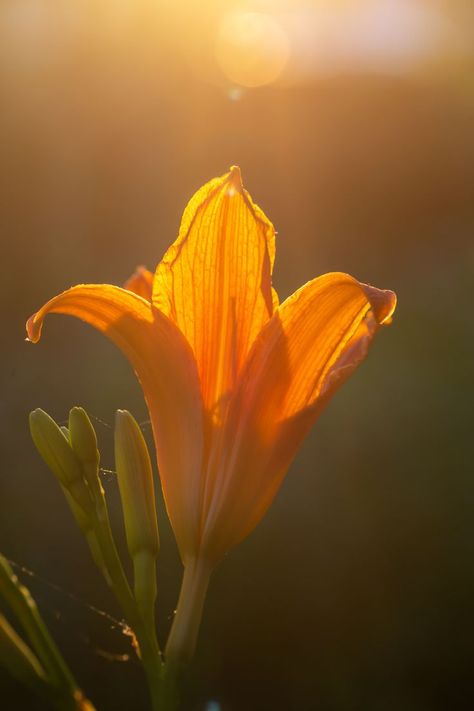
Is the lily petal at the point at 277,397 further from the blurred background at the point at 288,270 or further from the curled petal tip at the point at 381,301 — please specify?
the blurred background at the point at 288,270

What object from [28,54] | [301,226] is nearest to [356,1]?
[301,226]

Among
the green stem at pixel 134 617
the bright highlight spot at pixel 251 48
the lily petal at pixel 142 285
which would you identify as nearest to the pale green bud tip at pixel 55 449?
the green stem at pixel 134 617

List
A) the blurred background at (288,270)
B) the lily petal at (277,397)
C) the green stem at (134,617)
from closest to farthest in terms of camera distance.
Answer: the green stem at (134,617) → the lily petal at (277,397) → the blurred background at (288,270)

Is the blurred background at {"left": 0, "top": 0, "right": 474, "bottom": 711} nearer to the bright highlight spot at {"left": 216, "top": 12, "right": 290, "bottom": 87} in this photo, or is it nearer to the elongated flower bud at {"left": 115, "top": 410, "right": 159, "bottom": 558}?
the bright highlight spot at {"left": 216, "top": 12, "right": 290, "bottom": 87}

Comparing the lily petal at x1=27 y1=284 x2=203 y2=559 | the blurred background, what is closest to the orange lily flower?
the lily petal at x1=27 y1=284 x2=203 y2=559

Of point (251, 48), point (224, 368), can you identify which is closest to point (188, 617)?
point (224, 368)

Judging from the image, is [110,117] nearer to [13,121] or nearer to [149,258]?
[13,121]
